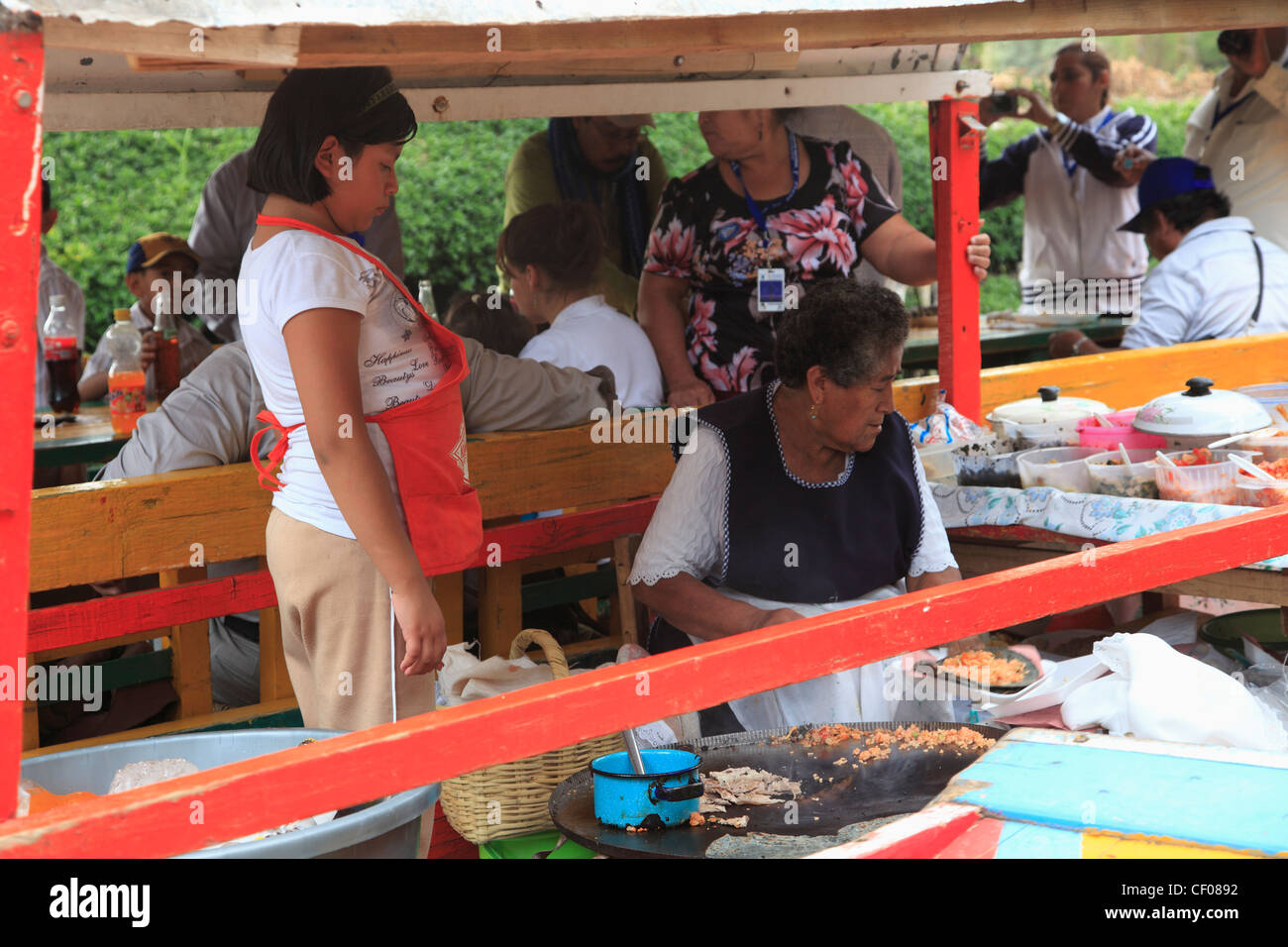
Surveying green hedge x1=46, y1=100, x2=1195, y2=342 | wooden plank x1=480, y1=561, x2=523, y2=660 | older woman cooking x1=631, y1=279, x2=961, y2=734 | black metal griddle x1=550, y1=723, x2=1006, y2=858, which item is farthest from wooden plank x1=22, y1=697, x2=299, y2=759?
green hedge x1=46, y1=100, x2=1195, y2=342

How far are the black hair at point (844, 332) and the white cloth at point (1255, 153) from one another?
4.10 metres

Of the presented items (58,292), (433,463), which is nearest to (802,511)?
(433,463)

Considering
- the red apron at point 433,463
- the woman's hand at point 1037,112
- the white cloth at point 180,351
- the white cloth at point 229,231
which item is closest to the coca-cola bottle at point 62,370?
the white cloth at point 180,351

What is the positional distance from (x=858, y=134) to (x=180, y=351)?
2785 mm

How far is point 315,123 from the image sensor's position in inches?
80.4

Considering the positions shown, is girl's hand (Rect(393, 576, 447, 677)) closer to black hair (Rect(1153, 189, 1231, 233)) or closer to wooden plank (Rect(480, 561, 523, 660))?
wooden plank (Rect(480, 561, 523, 660))

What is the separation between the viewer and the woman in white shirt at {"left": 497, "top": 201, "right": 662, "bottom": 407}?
4.08 meters

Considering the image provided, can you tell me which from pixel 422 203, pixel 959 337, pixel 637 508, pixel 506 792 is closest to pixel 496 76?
pixel 637 508

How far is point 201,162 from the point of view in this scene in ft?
34.5

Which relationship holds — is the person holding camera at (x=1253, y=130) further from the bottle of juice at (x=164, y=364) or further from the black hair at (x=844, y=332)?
the bottle of juice at (x=164, y=364)
